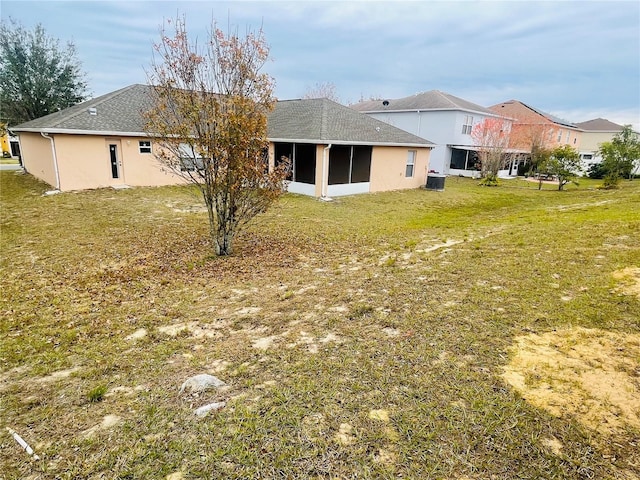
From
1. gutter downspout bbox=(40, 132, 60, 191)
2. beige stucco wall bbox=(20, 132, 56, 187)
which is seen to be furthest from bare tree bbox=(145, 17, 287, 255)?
beige stucco wall bbox=(20, 132, 56, 187)

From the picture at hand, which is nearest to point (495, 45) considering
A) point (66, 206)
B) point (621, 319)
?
point (621, 319)

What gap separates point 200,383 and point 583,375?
3.20 m

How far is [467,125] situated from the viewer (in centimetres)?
2708

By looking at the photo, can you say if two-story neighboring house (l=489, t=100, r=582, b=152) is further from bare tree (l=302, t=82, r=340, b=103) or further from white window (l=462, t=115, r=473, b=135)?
bare tree (l=302, t=82, r=340, b=103)

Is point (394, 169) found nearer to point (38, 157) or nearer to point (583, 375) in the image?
point (583, 375)

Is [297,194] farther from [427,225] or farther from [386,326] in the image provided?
[386,326]

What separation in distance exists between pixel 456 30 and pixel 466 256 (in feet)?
34.6

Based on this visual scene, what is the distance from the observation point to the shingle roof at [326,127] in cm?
1533

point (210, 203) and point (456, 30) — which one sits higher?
point (456, 30)

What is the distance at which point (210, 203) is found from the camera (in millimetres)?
7574

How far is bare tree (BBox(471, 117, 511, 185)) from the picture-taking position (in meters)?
24.1

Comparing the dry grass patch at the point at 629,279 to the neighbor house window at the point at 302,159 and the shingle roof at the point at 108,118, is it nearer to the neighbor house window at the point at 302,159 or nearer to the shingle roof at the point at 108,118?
the neighbor house window at the point at 302,159

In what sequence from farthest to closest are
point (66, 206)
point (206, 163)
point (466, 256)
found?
point (66, 206) → point (206, 163) → point (466, 256)

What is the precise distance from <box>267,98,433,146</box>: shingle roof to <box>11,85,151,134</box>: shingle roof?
5.93 metres
